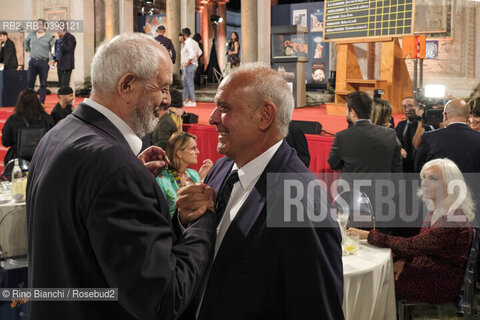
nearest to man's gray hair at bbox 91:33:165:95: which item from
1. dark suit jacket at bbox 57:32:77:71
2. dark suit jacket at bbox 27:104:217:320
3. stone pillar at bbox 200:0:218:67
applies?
dark suit jacket at bbox 27:104:217:320

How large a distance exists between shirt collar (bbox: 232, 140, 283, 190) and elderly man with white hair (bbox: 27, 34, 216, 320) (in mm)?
188

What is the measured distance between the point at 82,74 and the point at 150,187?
13156 mm

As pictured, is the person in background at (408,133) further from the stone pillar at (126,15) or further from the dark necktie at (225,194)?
the stone pillar at (126,15)

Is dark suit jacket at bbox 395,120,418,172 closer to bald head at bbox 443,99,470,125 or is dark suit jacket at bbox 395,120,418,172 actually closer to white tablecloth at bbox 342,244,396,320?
bald head at bbox 443,99,470,125

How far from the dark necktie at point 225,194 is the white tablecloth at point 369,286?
1.18 metres

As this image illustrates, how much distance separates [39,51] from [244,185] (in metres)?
9.77

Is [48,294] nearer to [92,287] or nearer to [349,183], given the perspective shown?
[92,287]

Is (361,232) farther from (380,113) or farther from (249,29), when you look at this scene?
(249,29)

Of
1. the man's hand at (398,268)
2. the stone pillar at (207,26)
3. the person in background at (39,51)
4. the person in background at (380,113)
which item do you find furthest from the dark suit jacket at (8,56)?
the man's hand at (398,268)

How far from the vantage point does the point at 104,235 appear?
1.11 metres

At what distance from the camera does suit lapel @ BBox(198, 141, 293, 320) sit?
1.33 metres

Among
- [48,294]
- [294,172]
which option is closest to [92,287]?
[48,294]

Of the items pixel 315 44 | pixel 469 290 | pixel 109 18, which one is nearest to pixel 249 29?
pixel 109 18

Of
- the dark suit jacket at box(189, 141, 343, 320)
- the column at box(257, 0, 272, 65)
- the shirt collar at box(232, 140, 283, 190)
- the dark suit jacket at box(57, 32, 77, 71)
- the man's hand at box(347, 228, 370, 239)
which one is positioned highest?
the column at box(257, 0, 272, 65)
